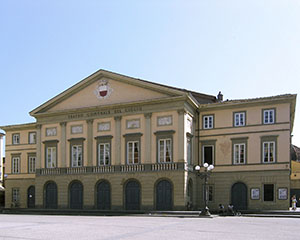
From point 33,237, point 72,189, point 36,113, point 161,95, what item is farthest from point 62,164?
point 33,237

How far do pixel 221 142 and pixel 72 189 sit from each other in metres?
15.4

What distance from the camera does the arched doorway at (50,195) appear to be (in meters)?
40.7

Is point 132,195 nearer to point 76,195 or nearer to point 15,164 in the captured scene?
point 76,195

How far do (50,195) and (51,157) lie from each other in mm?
3877

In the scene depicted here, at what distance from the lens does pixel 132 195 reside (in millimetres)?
36750

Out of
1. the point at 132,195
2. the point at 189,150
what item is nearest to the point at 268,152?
the point at 189,150

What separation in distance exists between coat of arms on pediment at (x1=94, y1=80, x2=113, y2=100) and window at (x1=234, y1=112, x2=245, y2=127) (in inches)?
477

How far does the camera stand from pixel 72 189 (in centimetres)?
3984

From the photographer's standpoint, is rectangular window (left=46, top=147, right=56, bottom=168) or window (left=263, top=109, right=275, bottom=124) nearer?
window (left=263, top=109, right=275, bottom=124)

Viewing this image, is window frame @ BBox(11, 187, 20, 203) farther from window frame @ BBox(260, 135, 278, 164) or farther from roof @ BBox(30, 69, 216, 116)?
window frame @ BBox(260, 135, 278, 164)

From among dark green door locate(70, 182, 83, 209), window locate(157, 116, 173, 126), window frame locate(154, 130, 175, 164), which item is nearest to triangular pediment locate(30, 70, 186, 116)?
window locate(157, 116, 173, 126)

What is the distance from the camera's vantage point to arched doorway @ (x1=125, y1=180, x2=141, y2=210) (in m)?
36.5

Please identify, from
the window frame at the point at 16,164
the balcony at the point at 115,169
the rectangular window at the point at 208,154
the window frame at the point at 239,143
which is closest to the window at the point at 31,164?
the window frame at the point at 16,164

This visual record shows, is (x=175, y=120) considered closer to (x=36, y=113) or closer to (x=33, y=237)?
(x=36, y=113)
